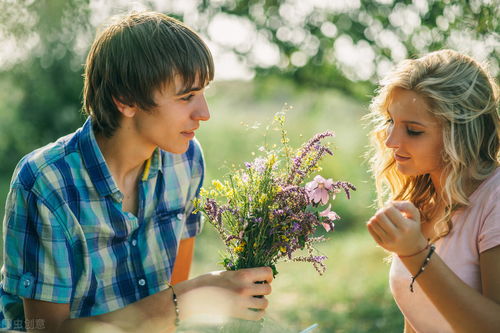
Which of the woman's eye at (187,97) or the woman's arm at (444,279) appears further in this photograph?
the woman's eye at (187,97)

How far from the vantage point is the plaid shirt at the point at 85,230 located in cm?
222

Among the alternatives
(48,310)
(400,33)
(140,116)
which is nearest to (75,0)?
(400,33)

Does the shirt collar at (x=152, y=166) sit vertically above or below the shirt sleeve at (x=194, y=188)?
above

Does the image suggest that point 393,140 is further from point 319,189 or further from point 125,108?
point 125,108

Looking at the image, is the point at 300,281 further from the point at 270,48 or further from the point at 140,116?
the point at 140,116

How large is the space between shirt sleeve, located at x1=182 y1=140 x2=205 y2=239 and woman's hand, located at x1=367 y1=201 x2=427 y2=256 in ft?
3.41

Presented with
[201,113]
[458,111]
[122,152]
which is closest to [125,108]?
[122,152]

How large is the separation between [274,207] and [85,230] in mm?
755

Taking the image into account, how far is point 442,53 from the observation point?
239 cm

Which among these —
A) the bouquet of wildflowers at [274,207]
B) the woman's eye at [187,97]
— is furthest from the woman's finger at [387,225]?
the woman's eye at [187,97]

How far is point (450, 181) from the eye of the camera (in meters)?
2.26

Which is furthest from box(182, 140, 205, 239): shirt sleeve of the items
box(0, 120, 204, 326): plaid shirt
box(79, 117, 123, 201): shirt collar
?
box(79, 117, 123, 201): shirt collar

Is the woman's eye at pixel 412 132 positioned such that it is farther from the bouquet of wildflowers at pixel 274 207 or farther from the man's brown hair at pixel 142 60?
the man's brown hair at pixel 142 60

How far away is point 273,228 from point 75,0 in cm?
418
